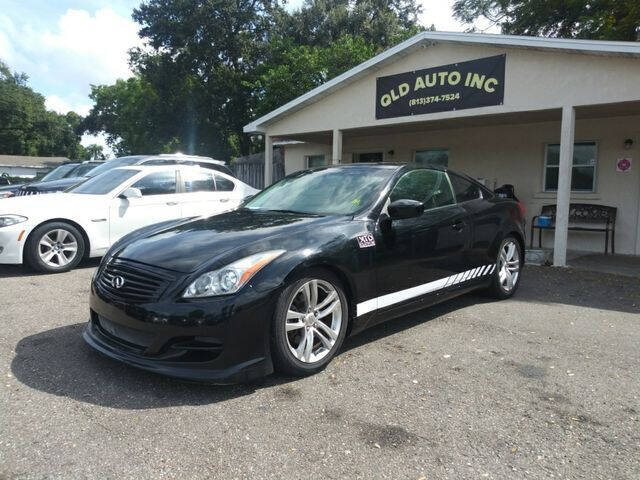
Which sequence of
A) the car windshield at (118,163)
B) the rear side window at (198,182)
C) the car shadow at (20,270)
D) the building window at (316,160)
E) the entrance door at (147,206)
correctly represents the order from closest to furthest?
1. the car shadow at (20,270)
2. the entrance door at (147,206)
3. the rear side window at (198,182)
4. the car windshield at (118,163)
5. the building window at (316,160)

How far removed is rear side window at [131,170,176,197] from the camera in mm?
7660

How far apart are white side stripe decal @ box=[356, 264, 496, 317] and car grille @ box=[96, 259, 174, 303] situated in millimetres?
1462

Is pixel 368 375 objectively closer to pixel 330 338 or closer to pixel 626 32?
pixel 330 338

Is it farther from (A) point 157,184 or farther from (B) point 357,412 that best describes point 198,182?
(B) point 357,412

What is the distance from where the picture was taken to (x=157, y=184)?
307 inches

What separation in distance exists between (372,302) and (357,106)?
8.00 meters

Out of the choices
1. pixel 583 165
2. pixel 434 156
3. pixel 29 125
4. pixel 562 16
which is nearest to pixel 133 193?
pixel 434 156

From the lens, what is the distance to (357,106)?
36.3 feet

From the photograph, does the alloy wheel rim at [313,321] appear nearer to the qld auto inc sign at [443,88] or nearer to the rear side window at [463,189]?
the rear side window at [463,189]

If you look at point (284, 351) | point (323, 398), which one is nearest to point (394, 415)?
point (323, 398)

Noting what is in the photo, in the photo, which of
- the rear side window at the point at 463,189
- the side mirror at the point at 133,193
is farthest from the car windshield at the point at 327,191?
the side mirror at the point at 133,193

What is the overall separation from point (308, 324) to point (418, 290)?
51.8 inches

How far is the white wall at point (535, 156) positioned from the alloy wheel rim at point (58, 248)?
8.93 m

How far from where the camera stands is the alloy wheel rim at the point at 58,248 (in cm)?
661
